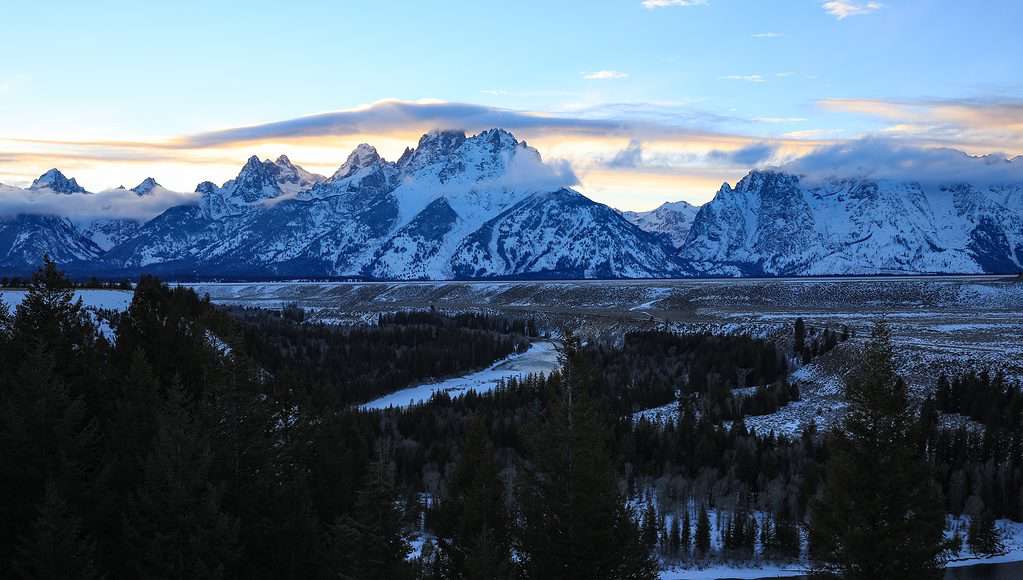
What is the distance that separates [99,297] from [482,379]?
47.5 metres

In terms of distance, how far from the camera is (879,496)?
2720cm

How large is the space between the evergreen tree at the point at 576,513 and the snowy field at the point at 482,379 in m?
66.8

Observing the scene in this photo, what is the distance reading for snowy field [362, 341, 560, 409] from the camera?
104312 millimetres

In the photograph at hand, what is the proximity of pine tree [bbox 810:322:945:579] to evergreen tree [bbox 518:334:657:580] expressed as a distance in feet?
19.4

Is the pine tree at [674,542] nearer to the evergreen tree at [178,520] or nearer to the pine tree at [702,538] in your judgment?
the pine tree at [702,538]

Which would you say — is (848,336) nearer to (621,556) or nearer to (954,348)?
(954,348)

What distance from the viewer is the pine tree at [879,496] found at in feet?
87.9

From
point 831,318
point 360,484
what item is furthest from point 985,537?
point 831,318

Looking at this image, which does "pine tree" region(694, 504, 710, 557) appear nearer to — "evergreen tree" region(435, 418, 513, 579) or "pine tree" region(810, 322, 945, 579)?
"evergreen tree" region(435, 418, 513, 579)

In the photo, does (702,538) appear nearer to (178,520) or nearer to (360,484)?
(360,484)

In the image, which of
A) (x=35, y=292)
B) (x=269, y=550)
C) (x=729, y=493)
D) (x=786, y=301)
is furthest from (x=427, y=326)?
(x=269, y=550)

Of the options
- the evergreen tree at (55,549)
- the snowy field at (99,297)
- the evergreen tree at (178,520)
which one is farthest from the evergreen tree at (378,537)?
the snowy field at (99,297)

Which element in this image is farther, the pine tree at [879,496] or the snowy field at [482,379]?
the snowy field at [482,379]

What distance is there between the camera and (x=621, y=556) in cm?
2780
